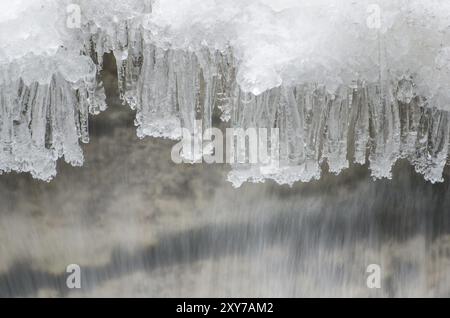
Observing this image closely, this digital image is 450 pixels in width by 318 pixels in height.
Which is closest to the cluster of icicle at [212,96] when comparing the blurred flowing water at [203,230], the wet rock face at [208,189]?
the wet rock face at [208,189]

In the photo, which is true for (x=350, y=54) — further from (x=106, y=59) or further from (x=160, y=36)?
(x=106, y=59)

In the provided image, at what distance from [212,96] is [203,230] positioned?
0.56 meters

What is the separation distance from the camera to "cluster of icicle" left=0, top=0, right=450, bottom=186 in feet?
3.66

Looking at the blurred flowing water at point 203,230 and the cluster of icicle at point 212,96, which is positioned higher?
the cluster of icicle at point 212,96

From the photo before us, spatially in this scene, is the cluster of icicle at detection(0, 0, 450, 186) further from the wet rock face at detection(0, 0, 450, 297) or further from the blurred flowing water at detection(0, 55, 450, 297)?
the blurred flowing water at detection(0, 55, 450, 297)

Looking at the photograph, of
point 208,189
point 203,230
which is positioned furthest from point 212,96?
point 203,230

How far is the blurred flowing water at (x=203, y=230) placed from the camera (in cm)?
151

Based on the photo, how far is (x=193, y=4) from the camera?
109 centimetres

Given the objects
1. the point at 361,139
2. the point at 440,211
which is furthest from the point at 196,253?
the point at 440,211

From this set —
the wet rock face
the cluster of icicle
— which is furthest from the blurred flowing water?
the cluster of icicle

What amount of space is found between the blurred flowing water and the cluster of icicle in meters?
0.23

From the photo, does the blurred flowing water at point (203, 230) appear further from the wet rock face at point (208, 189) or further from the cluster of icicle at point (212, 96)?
the cluster of icicle at point (212, 96)

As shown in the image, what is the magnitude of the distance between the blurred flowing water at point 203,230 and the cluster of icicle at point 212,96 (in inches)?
8.9

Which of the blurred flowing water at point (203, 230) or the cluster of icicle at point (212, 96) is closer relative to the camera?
the cluster of icicle at point (212, 96)
